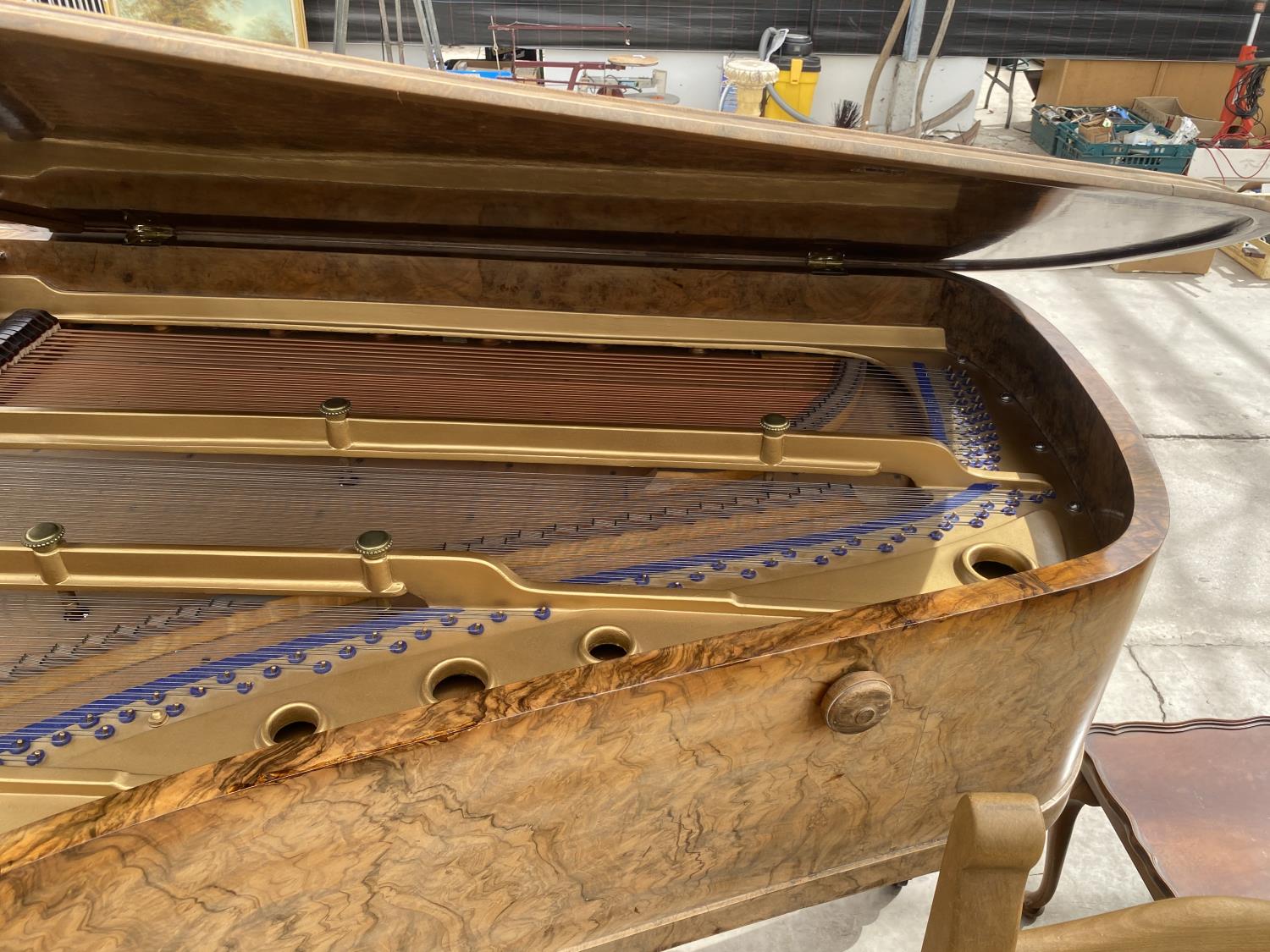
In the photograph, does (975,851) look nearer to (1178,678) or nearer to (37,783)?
(37,783)

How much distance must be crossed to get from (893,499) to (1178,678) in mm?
1704

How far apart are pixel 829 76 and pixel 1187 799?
6714mm

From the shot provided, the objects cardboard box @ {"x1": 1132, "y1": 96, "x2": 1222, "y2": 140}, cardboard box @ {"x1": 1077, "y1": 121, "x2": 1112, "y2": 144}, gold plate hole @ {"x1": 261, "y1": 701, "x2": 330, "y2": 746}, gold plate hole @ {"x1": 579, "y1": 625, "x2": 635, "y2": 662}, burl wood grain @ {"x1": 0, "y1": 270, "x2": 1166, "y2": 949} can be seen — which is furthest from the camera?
cardboard box @ {"x1": 1132, "y1": 96, "x2": 1222, "y2": 140}

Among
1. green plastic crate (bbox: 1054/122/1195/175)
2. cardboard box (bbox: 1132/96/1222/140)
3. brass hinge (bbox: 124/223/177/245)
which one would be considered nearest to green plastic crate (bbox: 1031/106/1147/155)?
cardboard box (bbox: 1132/96/1222/140)

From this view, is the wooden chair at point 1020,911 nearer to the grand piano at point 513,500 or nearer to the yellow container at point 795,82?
the grand piano at point 513,500

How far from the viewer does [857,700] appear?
1059 millimetres

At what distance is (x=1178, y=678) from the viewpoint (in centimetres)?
268

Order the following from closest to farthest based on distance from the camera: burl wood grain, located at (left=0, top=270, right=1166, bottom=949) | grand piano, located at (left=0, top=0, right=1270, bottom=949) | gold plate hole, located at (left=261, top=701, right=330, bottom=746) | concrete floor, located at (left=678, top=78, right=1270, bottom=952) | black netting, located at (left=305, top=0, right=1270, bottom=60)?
burl wood grain, located at (left=0, top=270, right=1166, bottom=949), grand piano, located at (left=0, top=0, right=1270, bottom=949), gold plate hole, located at (left=261, top=701, right=330, bottom=746), concrete floor, located at (left=678, top=78, right=1270, bottom=952), black netting, located at (left=305, top=0, right=1270, bottom=60)

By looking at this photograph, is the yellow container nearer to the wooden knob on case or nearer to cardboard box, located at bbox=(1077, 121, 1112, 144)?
cardboard box, located at bbox=(1077, 121, 1112, 144)

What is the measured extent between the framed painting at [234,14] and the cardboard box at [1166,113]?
631 centimetres

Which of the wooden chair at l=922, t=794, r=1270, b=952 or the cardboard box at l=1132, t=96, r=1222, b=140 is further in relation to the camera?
the cardboard box at l=1132, t=96, r=1222, b=140

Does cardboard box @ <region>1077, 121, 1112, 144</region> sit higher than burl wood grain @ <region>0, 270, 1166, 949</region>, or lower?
higher

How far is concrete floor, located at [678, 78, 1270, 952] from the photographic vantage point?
207cm

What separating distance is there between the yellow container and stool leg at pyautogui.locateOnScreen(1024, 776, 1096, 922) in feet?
19.3
